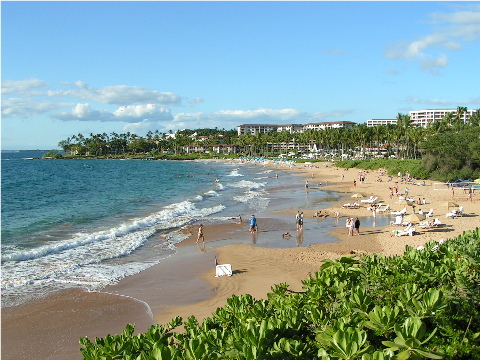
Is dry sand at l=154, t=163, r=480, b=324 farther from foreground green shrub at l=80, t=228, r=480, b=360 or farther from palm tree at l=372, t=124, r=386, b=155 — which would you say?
palm tree at l=372, t=124, r=386, b=155

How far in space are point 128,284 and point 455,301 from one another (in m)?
13.1

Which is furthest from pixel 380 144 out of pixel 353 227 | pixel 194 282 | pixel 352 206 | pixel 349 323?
pixel 349 323

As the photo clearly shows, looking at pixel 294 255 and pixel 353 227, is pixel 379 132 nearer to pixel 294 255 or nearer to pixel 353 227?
pixel 353 227

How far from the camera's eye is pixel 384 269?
6.89 meters

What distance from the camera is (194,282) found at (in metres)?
16.4

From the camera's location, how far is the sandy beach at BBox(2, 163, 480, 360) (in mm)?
12156

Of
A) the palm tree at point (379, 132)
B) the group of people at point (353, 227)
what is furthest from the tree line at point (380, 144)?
the group of people at point (353, 227)

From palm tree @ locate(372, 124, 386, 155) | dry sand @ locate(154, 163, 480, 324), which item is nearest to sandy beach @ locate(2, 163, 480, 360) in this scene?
dry sand @ locate(154, 163, 480, 324)

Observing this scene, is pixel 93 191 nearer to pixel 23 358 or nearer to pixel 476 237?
pixel 23 358

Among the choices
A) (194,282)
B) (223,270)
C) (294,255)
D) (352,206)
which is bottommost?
(194,282)

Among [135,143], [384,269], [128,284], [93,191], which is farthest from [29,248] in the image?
[135,143]

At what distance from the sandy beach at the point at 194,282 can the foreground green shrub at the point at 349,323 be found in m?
6.98

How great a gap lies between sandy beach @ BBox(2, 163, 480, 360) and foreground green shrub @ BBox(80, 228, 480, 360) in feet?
22.9

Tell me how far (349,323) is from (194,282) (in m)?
12.1
